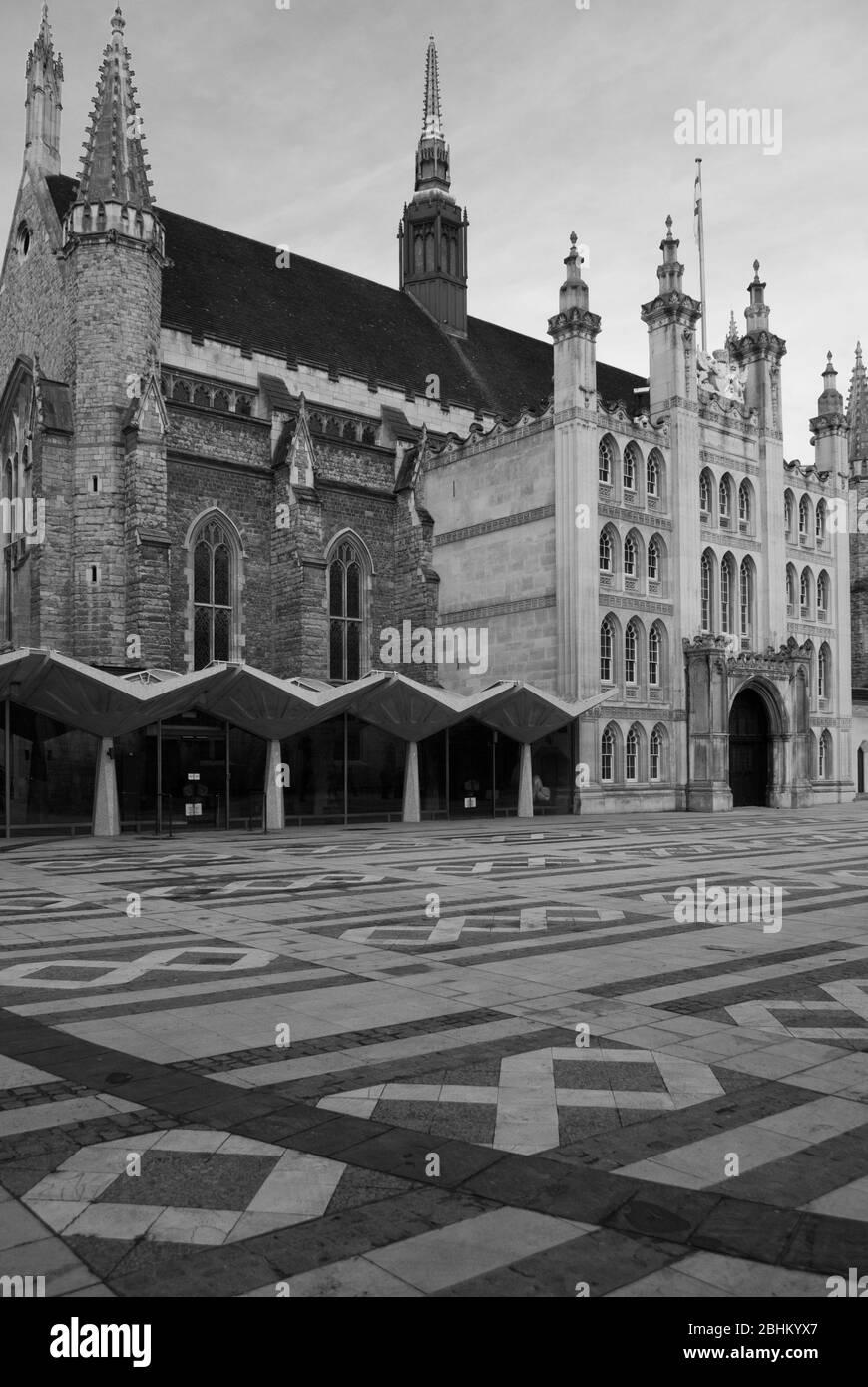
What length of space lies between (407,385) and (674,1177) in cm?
4179

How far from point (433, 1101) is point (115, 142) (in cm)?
3547

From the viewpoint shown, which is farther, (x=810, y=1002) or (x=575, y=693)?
(x=575, y=693)

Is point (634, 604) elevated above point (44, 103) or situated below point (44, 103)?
below

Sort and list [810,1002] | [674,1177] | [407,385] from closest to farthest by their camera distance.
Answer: [674,1177] < [810,1002] < [407,385]

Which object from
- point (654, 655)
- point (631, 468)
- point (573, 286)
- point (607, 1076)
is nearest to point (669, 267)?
point (573, 286)

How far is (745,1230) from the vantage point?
155 inches

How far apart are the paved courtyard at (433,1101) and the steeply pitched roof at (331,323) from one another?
104 ft

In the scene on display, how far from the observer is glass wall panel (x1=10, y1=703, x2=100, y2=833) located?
2386 centimetres

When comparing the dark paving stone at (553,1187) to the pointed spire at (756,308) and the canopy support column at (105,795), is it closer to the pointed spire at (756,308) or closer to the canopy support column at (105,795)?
the canopy support column at (105,795)

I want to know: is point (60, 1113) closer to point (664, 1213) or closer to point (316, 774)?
point (664, 1213)

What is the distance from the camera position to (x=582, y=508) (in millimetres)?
34656

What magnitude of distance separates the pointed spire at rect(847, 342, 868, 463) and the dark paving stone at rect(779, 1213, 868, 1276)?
210 feet
